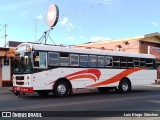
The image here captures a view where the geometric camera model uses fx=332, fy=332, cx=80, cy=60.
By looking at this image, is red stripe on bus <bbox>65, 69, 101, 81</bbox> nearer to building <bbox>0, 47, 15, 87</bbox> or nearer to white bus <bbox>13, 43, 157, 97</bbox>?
white bus <bbox>13, 43, 157, 97</bbox>

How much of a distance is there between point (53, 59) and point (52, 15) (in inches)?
352

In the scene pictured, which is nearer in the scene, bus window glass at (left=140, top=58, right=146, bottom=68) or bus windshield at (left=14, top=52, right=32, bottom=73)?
bus windshield at (left=14, top=52, right=32, bottom=73)

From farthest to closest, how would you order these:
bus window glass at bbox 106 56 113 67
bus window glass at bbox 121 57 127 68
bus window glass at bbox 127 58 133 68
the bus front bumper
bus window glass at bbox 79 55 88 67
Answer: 1. bus window glass at bbox 127 58 133 68
2. bus window glass at bbox 121 57 127 68
3. bus window glass at bbox 106 56 113 67
4. bus window glass at bbox 79 55 88 67
5. the bus front bumper

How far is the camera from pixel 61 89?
1897 cm

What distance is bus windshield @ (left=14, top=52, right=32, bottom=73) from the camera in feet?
58.3

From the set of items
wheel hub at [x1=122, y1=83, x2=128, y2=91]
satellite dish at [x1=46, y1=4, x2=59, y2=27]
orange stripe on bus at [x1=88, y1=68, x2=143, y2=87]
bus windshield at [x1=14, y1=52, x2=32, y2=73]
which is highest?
satellite dish at [x1=46, y1=4, x2=59, y2=27]

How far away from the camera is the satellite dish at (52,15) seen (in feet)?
85.9

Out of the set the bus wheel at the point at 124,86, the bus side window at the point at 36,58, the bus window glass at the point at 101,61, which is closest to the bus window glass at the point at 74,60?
the bus window glass at the point at 101,61

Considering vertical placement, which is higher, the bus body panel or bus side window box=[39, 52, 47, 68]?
bus side window box=[39, 52, 47, 68]

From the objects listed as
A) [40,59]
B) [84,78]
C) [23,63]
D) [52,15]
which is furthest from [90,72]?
[52,15]

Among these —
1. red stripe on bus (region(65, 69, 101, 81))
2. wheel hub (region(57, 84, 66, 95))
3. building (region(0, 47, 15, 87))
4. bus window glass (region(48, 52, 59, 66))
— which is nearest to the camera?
bus window glass (region(48, 52, 59, 66))

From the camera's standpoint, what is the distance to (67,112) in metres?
12.7

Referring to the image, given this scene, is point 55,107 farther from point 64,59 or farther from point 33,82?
point 64,59

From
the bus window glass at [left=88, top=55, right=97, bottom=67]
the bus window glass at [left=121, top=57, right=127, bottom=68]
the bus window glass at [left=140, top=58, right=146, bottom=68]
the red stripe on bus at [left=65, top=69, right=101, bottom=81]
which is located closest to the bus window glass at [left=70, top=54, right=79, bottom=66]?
the red stripe on bus at [left=65, top=69, right=101, bottom=81]
